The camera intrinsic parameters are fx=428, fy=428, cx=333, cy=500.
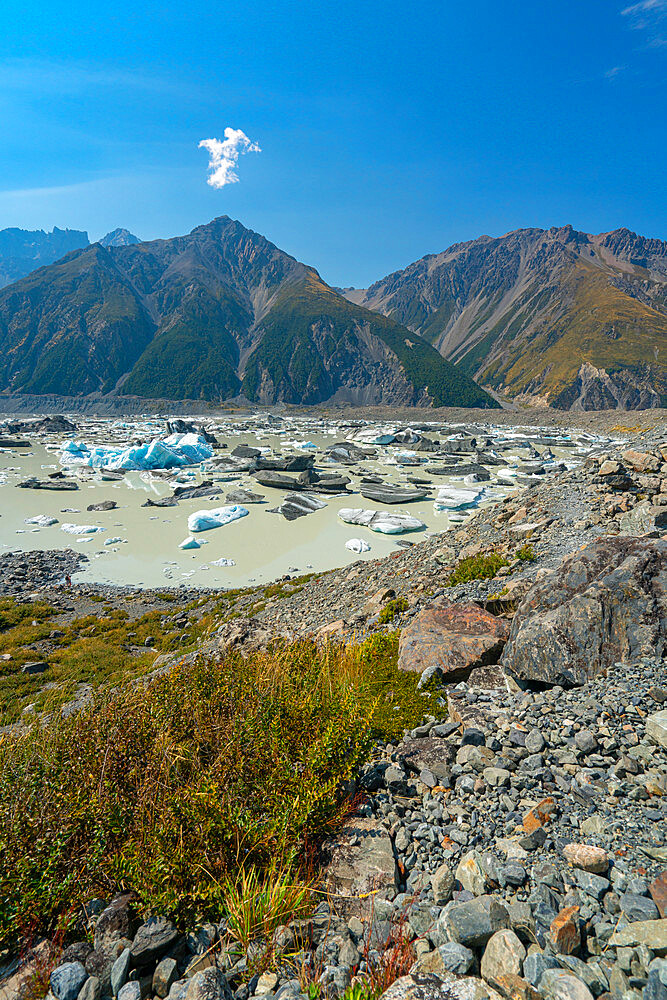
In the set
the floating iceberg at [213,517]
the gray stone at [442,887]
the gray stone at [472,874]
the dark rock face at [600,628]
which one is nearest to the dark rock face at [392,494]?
the floating iceberg at [213,517]

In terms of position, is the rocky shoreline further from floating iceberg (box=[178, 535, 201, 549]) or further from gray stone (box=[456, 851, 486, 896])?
floating iceberg (box=[178, 535, 201, 549])

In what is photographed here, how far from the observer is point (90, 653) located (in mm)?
13914

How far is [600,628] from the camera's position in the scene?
5.02 meters

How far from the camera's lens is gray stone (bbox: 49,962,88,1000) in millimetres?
2596

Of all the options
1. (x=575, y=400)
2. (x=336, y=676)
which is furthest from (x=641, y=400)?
(x=336, y=676)

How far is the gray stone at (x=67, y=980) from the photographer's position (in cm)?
260

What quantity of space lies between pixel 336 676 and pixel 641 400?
183 m

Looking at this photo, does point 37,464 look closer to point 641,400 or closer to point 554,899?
point 554,899

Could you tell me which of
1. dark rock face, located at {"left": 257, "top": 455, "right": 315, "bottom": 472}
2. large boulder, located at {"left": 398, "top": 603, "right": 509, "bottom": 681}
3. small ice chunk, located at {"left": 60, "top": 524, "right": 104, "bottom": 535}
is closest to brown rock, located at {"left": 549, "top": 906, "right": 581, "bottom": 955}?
large boulder, located at {"left": 398, "top": 603, "right": 509, "bottom": 681}

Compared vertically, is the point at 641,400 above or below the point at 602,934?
above

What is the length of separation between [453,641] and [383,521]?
21864mm

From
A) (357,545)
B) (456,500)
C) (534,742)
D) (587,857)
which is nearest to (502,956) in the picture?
(587,857)

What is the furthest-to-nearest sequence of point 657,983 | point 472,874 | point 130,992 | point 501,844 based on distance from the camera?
point 501,844, point 472,874, point 130,992, point 657,983

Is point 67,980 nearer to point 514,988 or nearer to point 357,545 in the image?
point 514,988
